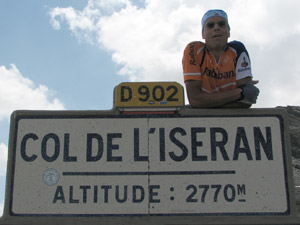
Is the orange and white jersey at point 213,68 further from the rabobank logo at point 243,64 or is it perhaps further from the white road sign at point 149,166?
the white road sign at point 149,166

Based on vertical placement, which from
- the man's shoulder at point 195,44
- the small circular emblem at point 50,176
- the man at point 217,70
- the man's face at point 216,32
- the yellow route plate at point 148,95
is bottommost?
the small circular emblem at point 50,176

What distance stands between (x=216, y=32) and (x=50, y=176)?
156 centimetres

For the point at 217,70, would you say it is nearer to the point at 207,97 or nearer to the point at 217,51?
the point at 217,51

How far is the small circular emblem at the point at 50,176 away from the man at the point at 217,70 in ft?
3.32

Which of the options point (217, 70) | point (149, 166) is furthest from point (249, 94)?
point (149, 166)

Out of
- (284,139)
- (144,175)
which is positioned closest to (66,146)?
(144,175)

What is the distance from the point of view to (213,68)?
2703mm

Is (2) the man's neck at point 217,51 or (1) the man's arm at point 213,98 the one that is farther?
(2) the man's neck at point 217,51

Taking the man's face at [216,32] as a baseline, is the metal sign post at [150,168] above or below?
below

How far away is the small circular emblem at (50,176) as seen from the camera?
219 cm

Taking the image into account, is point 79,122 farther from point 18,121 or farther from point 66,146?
point 18,121

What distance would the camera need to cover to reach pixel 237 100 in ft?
8.06

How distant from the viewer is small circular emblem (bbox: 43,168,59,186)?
219 cm

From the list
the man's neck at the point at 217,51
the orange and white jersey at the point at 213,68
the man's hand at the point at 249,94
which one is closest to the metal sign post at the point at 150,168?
the man's hand at the point at 249,94
